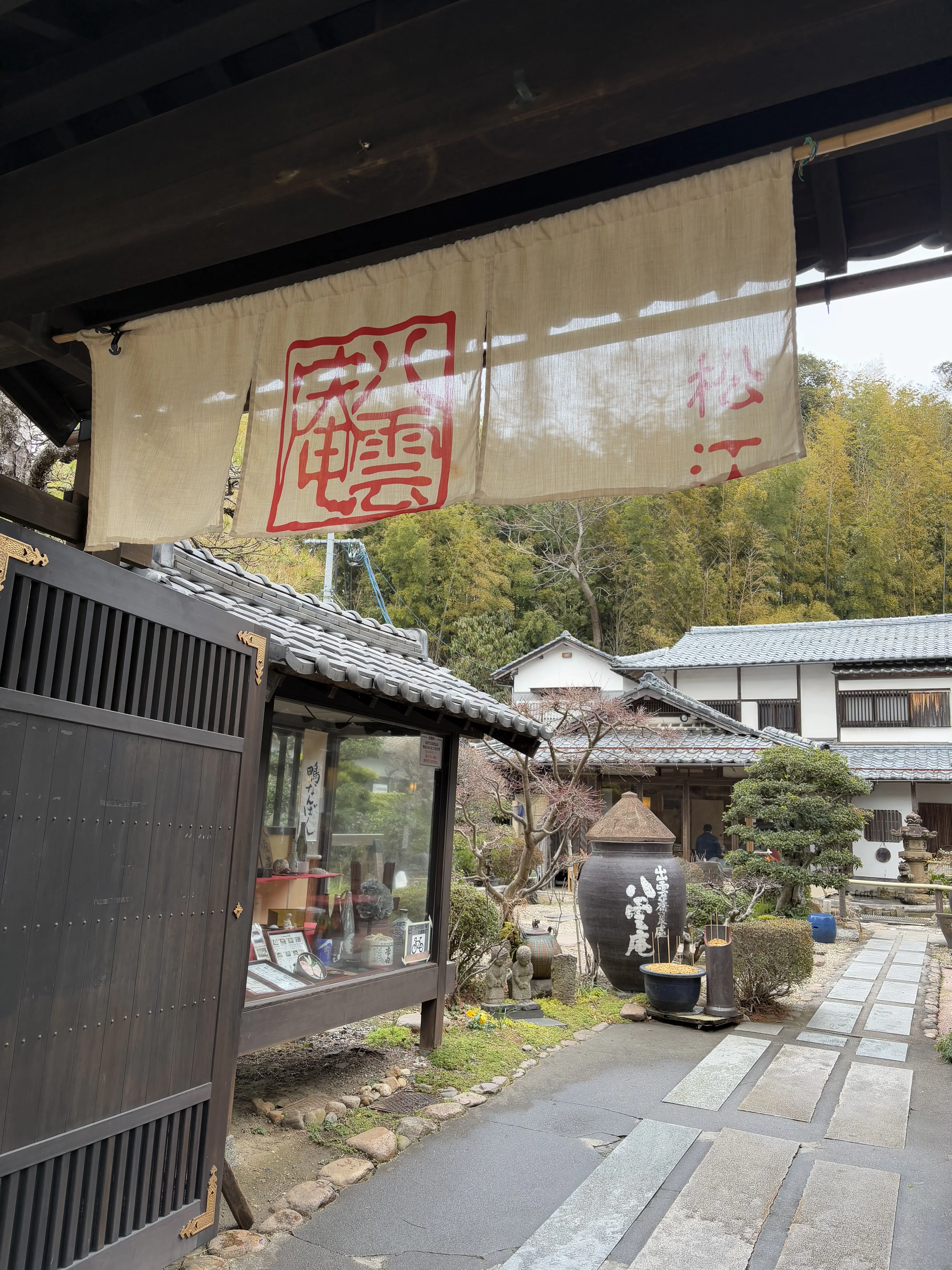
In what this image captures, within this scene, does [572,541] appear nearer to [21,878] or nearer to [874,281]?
[874,281]

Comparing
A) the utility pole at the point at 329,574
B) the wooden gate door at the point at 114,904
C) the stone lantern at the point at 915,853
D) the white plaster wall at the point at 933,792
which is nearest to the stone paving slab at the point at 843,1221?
the wooden gate door at the point at 114,904

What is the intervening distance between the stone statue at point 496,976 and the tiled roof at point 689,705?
13.3 metres

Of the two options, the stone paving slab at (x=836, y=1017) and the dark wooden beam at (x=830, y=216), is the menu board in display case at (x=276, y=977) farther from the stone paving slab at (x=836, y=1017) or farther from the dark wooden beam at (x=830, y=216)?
the stone paving slab at (x=836, y=1017)

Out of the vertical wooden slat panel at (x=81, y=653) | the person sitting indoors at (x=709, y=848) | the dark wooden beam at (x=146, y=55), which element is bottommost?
the person sitting indoors at (x=709, y=848)

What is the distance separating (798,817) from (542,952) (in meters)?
7.15

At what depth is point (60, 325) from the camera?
3.42 metres

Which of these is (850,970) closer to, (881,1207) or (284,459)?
(881,1207)

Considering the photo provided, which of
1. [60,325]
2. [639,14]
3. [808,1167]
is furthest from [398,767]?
[639,14]

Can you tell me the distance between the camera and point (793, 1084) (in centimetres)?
639

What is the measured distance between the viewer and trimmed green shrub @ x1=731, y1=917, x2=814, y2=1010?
858 cm

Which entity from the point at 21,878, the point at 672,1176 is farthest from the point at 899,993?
the point at 21,878

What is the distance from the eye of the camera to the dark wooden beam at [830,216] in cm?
239

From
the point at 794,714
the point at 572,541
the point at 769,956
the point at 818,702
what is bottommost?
the point at 769,956

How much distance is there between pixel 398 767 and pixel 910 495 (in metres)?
29.7
